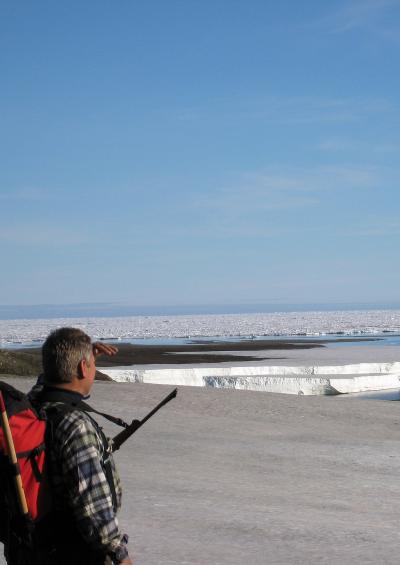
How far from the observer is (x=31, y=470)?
8.88 ft

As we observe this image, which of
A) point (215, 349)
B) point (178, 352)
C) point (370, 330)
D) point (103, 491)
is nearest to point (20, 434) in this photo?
point (103, 491)

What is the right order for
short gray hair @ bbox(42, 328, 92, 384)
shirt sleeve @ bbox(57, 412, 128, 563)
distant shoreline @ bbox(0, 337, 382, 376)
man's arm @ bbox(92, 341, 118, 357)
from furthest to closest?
1. distant shoreline @ bbox(0, 337, 382, 376)
2. man's arm @ bbox(92, 341, 118, 357)
3. short gray hair @ bbox(42, 328, 92, 384)
4. shirt sleeve @ bbox(57, 412, 128, 563)

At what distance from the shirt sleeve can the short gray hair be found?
0.60 feet

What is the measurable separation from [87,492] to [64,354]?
428 mm

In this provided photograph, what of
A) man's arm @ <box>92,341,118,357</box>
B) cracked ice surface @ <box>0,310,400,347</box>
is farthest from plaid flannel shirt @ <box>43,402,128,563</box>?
cracked ice surface @ <box>0,310,400,347</box>

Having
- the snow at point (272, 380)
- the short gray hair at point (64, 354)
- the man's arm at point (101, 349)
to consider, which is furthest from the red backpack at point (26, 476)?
the snow at point (272, 380)

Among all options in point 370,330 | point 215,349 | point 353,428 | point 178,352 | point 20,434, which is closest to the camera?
point 20,434

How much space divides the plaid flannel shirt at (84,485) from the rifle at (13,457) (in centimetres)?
12

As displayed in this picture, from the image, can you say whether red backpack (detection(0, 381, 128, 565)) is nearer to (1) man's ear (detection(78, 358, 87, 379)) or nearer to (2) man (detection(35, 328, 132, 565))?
(2) man (detection(35, 328, 132, 565))

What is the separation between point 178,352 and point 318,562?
125 ft

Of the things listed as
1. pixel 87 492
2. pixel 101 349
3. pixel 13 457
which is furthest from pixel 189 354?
pixel 13 457

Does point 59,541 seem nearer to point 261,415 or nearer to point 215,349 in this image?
point 261,415

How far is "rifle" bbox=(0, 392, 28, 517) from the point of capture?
259 cm

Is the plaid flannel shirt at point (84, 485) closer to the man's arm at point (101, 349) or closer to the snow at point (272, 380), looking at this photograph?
the man's arm at point (101, 349)
